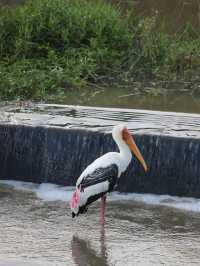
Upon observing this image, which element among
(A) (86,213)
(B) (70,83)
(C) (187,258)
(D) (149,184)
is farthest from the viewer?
(B) (70,83)

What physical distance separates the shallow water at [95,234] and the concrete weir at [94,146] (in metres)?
0.41

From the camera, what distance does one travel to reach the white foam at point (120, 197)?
837cm

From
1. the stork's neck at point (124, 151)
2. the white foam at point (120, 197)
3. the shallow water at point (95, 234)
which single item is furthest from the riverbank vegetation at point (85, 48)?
the stork's neck at point (124, 151)

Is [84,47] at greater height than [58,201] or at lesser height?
greater

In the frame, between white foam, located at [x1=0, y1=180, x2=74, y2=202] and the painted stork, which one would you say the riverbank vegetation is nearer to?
white foam, located at [x1=0, y1=180, x2=74, y2=202]

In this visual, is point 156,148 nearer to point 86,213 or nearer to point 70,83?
point 86,213

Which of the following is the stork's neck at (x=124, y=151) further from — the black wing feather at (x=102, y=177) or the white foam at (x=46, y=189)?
the white foam at (x=46, y=189)

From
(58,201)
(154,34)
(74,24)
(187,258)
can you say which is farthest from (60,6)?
(187,258)

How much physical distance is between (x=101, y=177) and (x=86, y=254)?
88 centimetres

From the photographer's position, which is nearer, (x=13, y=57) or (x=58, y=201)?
(x=58, y=201)

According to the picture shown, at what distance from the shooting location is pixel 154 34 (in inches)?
526

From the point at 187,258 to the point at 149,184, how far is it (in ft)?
6.70

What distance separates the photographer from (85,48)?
42.7 feet

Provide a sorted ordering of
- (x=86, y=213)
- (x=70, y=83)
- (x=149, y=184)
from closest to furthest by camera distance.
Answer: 1. (x=86, y=213)
2. (x=149, y=184)
3. (x=70, y=83)
